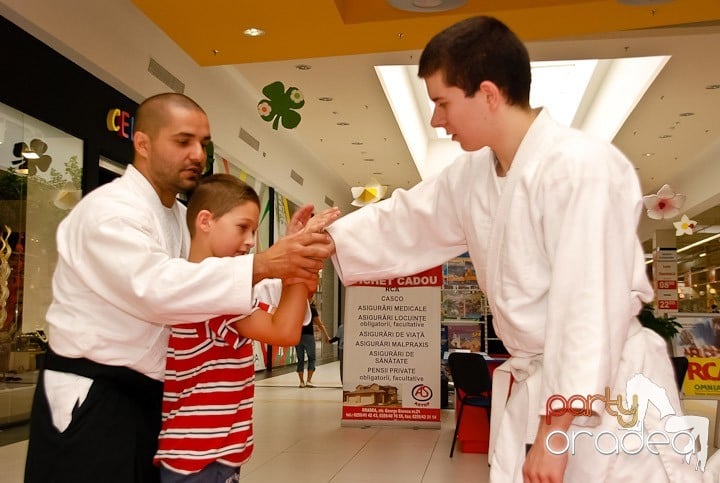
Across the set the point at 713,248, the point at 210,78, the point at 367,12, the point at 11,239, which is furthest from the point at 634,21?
the point at 713,248

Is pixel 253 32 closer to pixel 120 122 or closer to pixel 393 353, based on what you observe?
pixel 120 122

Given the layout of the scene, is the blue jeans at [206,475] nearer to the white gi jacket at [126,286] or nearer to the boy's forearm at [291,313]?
the white gi jacket at [126,286]

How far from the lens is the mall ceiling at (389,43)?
7906mm

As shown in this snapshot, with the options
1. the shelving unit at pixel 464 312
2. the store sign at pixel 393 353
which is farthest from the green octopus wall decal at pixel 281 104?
the shelving unit at pixel 464 312

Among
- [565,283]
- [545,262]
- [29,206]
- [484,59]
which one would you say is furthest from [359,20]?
[565,283]

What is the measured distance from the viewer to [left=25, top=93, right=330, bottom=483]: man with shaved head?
1844 mm

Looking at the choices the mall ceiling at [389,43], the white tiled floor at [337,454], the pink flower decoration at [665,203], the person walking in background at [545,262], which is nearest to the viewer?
the person walking in background at [545,262]

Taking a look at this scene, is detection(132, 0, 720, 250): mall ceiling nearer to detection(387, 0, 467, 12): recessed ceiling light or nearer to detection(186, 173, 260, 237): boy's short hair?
detection(387, 0, 467, 12): recessed ceiling light

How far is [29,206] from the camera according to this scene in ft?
24.2

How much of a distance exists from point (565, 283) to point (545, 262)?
5.2 inches

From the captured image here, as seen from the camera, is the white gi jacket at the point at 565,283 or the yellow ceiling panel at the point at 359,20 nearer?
the white gi jacket at the point at 565,283

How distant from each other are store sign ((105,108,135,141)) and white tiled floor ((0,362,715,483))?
3.72 metres

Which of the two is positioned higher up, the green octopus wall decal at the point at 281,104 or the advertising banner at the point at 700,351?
the green octopus wall decal at the point at 281,104

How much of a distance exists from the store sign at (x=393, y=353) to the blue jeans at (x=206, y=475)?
6419 millimetres
